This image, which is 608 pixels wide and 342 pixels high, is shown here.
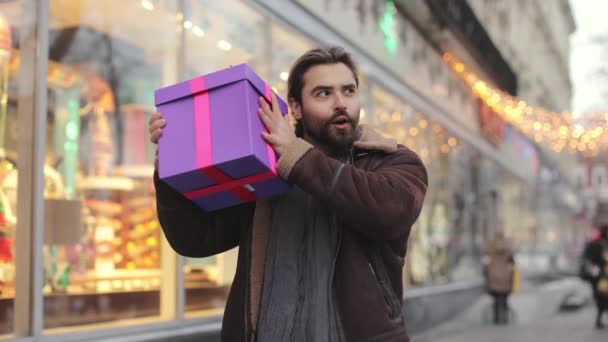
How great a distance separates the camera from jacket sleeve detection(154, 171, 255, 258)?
7.64ft

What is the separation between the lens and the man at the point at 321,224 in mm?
2095

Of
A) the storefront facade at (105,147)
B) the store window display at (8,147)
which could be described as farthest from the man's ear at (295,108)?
the store window display at (8,147)

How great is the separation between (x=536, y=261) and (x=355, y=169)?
85.5 feet

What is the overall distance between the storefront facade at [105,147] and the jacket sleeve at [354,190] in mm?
2483

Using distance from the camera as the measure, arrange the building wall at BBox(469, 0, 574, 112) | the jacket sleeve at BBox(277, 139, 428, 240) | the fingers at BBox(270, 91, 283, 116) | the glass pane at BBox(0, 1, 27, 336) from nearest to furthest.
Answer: the jacket sleeve at BBox(277, 139, 428, 240) → the fingers at BBox(270, 91, 283, 116) → the glass pane at BBox(0, 1, 27, 336) → the building wall at BBox(469, 0, 574, 112)

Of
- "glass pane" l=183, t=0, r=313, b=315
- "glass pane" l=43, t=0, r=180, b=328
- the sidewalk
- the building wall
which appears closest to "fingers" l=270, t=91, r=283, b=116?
"glass pane" l=43, t=0, r=180, b=328

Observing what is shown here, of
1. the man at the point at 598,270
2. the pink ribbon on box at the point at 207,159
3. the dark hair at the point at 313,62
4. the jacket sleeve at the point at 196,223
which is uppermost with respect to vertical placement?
the dark hair at the point at 313,62

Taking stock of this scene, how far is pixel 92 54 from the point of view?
6816mm

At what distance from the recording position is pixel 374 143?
230 cm

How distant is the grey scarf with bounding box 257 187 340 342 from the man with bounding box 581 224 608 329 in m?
10.5

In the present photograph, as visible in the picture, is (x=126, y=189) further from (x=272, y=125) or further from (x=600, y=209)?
(x=600, y=209)

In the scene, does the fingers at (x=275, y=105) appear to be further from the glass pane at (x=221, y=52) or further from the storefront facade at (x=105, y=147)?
the glass pane at (x=221, y=52)

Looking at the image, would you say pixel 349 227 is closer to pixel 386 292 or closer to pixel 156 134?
pixel 386 292

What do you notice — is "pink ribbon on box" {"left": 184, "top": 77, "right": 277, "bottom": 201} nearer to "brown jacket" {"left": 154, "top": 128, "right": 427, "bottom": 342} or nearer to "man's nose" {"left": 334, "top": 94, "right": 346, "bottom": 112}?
"brown jacket" {"left": 154, "top": 128, "right": 427, "bottom": 342}
